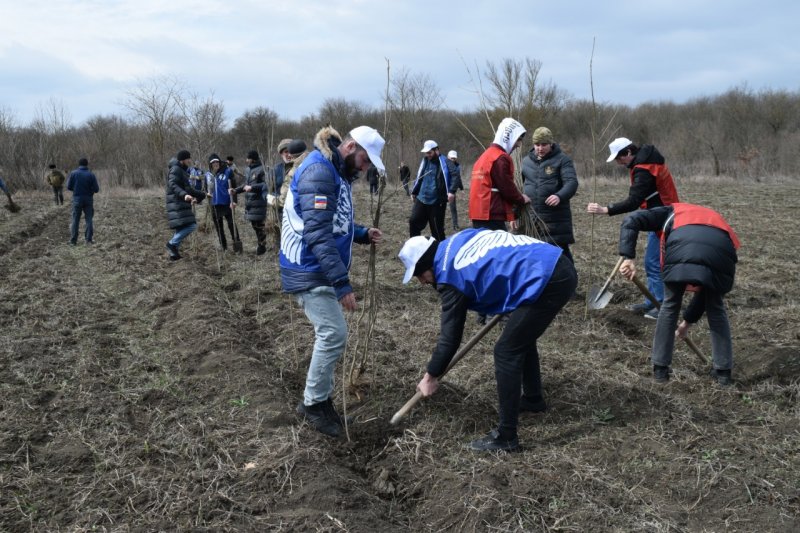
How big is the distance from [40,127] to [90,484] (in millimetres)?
34533

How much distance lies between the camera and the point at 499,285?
11.1ft

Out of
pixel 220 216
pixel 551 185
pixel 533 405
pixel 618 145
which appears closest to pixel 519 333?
pixel 533 405

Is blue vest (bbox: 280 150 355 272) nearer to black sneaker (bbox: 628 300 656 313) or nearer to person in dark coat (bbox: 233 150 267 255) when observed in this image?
black sneaker (bbox: 628 300 656 313)

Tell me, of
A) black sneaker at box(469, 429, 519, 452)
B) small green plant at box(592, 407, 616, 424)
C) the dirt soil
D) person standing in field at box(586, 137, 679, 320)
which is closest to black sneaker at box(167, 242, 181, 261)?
the dirt soil

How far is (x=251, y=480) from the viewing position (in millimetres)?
3334

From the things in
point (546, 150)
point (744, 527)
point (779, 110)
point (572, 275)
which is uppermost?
point (779, 110)

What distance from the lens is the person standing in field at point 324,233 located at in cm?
356

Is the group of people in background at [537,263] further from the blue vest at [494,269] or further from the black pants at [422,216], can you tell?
the black pants at [422,216]

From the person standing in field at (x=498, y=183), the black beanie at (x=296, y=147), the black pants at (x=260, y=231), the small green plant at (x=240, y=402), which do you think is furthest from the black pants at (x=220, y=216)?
the small green plant at (x=240, y=402)

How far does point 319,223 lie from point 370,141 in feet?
1.94

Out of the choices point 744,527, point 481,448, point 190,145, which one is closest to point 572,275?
point 481,448

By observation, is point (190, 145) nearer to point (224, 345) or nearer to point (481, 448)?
point (224, 345)

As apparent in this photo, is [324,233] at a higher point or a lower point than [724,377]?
higher

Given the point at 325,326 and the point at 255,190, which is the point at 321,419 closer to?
the point at 325,326
